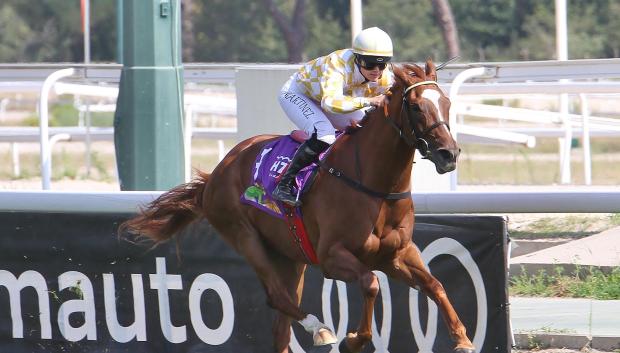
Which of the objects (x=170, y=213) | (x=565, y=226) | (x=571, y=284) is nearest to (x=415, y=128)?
(x=170, y=213)

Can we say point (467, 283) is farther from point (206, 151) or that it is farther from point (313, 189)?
point (206, 151)

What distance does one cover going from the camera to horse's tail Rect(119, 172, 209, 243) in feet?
21.9

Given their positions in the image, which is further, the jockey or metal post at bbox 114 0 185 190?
metal post at bbox 114 0 185 190

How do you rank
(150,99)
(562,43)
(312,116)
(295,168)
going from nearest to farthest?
1. (295,168)
2. (312,116)
3. (150,99)
4. (562,43)

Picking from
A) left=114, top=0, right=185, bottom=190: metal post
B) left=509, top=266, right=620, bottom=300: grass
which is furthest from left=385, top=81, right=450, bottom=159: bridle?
left=114, top=0, right=185, bottom=190: metal post

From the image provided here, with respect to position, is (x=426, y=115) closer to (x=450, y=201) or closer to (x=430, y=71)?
(x=430, y=71)

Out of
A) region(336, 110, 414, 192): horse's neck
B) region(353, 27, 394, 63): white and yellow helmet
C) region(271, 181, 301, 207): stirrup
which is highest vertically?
region(353, 27, 394, 63): white and yellow helmet

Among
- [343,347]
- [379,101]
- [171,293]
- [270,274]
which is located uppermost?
[379,101]

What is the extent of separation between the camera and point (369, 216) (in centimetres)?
579

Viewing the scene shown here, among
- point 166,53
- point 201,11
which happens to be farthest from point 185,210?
point 201,11

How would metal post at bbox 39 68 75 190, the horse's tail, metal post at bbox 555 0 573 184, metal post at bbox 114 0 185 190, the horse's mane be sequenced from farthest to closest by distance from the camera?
metal post at bbox 555 0 573 184
metal post at bbox 39 68 75 190
metal post at bbox 114 0 185 190
the horse's tail
the horse's mane

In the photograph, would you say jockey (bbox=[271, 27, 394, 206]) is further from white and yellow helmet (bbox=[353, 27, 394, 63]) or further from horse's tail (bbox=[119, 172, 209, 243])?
horse's tail (bbox=[119, 172, 209, 243])

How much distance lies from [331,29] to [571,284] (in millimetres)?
38068

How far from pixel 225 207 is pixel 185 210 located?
0.30m
